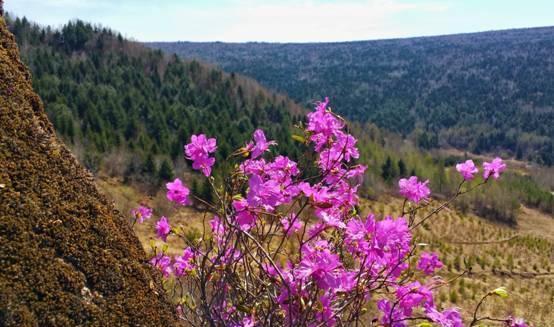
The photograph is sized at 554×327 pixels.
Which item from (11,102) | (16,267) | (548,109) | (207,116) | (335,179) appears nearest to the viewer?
(16,267)

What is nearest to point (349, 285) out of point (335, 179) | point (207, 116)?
point (335, 179)

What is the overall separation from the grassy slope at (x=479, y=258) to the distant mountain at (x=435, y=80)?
7528cm

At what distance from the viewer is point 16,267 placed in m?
1.51

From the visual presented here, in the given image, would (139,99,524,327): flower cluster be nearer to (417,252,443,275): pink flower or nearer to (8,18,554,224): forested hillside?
(417,252,443,275): pink flower

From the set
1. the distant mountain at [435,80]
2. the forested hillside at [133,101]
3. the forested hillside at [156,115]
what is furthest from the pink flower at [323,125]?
the distant mountain at [435,80]

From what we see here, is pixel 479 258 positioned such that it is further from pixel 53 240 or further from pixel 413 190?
pixel 53 240

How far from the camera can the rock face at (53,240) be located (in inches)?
60.4

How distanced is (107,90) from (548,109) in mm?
110747

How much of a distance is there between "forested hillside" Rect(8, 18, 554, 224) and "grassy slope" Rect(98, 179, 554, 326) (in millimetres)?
1643

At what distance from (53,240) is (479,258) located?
18569 millimetres

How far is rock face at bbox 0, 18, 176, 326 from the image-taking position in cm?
153

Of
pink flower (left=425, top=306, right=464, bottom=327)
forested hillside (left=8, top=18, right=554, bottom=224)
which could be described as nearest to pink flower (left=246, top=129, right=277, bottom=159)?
pink flower (left=425, top=306, right=464, bottom=327)

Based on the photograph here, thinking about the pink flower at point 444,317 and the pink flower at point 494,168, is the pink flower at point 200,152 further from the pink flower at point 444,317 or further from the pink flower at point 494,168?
the pink flower at point 494,168

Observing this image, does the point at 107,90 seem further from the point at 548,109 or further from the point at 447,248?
the point at 548,109
